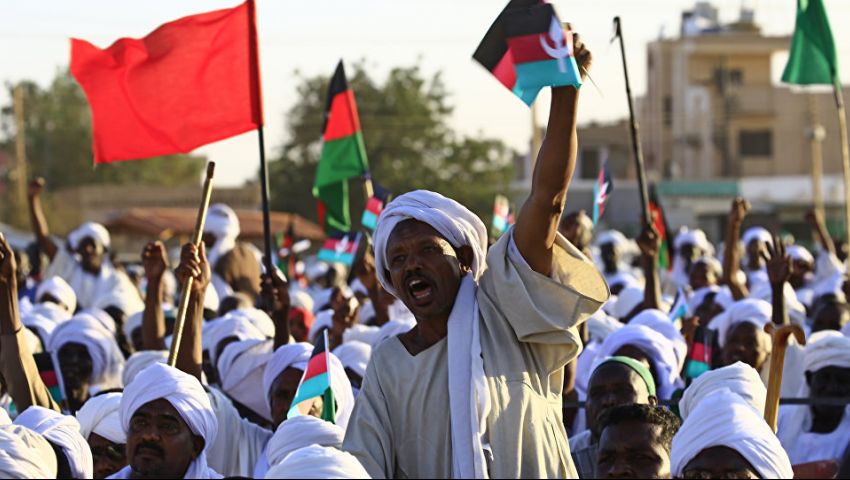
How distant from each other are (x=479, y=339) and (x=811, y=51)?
8.34m

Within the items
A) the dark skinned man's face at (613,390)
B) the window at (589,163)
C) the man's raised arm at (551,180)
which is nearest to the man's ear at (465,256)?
the man's raised arm at (551,180)

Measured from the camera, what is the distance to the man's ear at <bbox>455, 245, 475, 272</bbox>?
4215 millimetres

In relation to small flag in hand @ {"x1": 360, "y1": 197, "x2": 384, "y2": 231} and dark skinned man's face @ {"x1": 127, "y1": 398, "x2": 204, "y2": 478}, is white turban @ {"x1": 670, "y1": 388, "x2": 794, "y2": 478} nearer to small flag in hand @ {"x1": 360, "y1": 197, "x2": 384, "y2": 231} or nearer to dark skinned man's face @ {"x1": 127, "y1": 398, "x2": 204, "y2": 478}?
dark skinned man's face @ {"x1": 127, "y1": 398, "x2": 204, "y2": 478}

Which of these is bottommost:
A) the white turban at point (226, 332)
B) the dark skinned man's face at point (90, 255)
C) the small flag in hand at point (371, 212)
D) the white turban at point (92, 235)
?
the dark skinned man's face at point (90, 255)

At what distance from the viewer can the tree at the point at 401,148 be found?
45.9 meters

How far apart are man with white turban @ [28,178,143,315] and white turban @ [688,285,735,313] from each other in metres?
4.05

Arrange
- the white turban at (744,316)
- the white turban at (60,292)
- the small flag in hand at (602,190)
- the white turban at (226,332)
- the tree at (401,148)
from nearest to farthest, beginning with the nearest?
the white turban at (744,316) < the white turban at (226,332) < the small flag in hand at (602,190) < the white turban at (60,292) < the tree at (401,148)

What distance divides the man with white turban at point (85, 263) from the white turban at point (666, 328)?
5319mm

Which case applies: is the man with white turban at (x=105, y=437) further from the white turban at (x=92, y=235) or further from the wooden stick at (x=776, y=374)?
the white turban at (x=92, y=235)

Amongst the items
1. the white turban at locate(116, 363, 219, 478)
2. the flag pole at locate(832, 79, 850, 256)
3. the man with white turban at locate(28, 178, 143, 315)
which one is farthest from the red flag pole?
the flag pole at locate(832, 79, 850, 256)

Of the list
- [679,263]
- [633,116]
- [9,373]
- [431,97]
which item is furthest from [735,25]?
[9,373]

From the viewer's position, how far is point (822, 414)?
22.2ft

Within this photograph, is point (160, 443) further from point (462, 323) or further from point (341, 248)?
point (341, 248)

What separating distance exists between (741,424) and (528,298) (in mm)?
804
